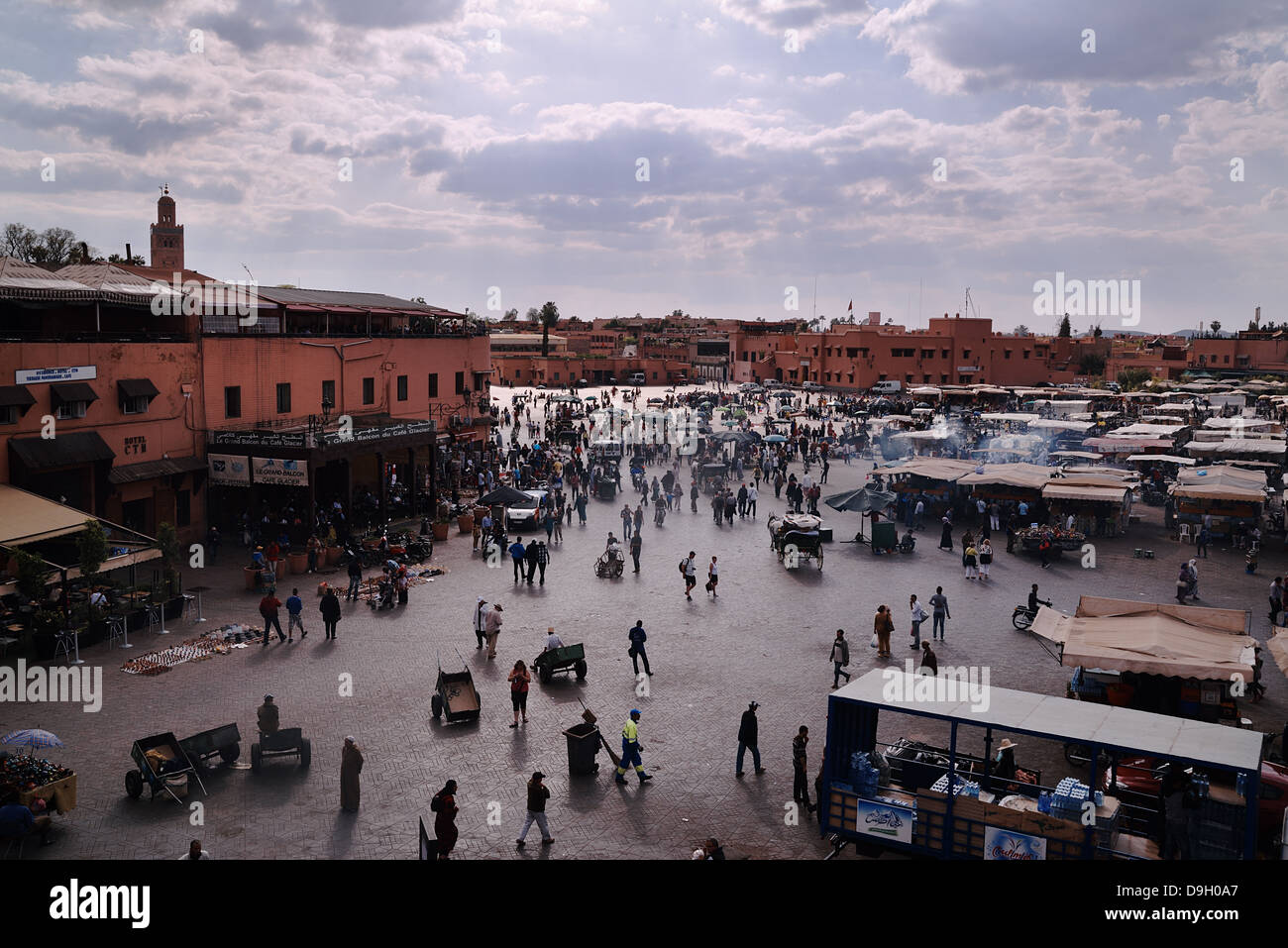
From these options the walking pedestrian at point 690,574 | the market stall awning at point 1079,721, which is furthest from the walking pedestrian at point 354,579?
the market stall awning at point 1079,721

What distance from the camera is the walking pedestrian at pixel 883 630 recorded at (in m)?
17.2

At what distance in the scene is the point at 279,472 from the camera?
2483 centimetres

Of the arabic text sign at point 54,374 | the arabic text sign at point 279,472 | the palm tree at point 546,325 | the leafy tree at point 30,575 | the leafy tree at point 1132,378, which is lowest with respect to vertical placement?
the leafy tree at point 30,575

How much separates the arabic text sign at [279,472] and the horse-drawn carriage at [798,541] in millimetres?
12766

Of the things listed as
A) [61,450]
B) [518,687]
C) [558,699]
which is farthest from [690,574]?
[61,450]

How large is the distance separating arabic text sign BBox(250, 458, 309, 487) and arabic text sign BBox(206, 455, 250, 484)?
0.32 metres

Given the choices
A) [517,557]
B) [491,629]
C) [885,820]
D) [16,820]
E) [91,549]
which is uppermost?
[91,549]

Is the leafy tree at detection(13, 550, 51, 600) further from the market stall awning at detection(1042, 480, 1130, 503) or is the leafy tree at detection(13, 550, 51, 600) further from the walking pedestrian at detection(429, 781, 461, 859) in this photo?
the market stall awning at detection(1042, 480, 1130, 503)

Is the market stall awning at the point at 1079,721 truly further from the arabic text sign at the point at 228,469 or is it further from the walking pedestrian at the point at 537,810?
the arabic text sign at the point at 228,469

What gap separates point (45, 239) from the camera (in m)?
65.4

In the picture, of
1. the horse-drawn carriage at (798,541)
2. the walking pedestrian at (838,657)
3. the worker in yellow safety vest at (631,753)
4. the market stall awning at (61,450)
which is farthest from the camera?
the horse-drawn carriage at (798,541)

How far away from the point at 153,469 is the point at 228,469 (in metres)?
2.13

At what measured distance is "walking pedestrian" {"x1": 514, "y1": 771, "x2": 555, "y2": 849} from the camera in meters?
10.1

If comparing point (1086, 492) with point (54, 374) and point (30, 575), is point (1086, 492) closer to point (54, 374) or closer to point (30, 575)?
point (30, 575)
